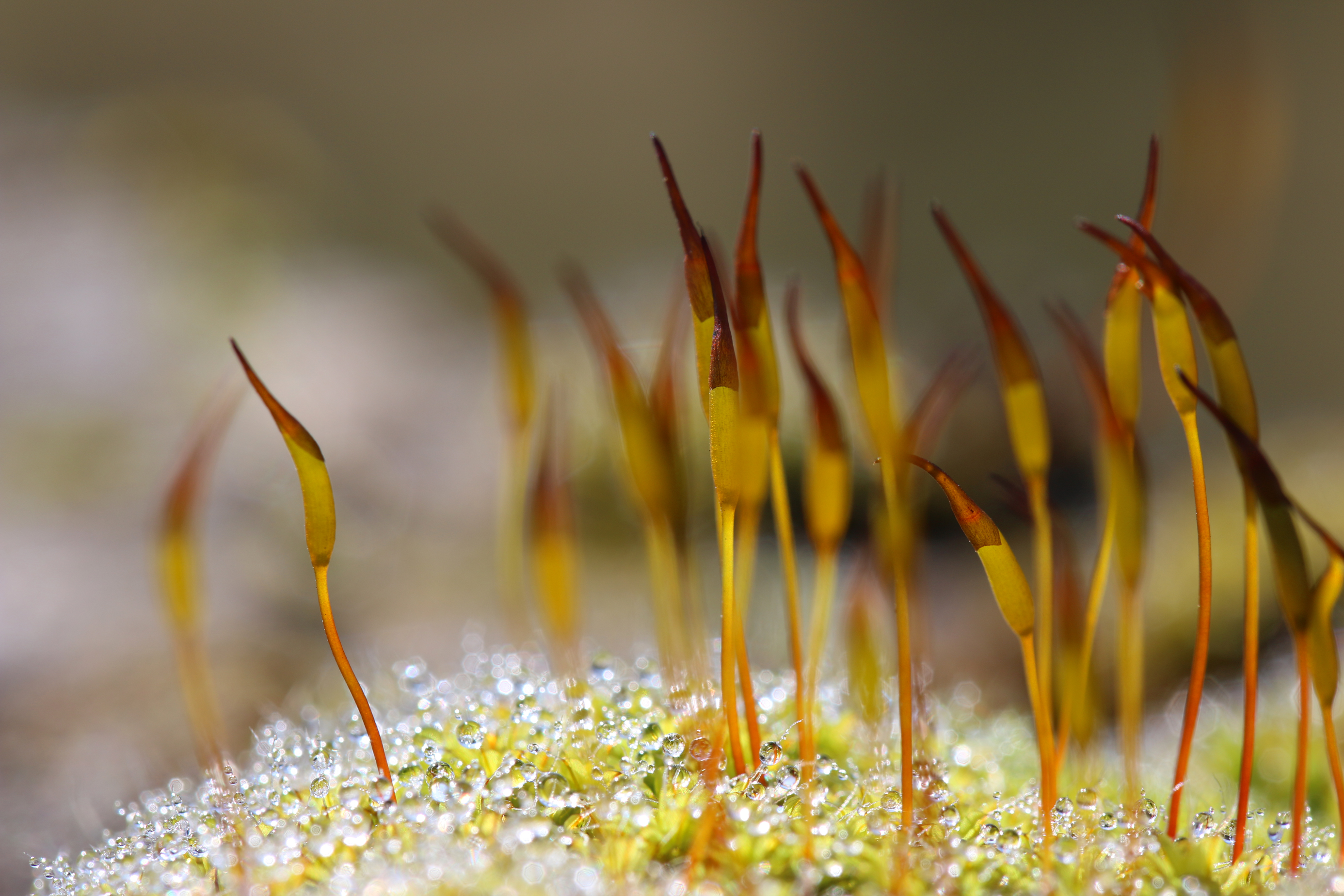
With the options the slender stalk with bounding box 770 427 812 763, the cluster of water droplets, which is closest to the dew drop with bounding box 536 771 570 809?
the cluster of water droplets

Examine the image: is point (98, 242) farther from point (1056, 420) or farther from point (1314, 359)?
point (1314, 359)

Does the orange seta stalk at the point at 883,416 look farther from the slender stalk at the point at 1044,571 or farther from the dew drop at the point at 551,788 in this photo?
the dew drop at the point at 551,788

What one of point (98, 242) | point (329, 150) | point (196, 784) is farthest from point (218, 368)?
point (329, 150)

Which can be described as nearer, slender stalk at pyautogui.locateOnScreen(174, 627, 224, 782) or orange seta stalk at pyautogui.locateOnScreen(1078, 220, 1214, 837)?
orange seta stalk at pyautogui.locateOnScreen(1078, 220, 1214, 837)

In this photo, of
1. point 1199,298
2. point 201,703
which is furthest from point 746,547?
point 201,703

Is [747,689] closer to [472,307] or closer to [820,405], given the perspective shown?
[820,405]

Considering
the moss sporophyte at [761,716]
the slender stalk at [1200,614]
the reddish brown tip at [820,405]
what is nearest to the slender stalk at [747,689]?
the moss sporophyte at [761,716]

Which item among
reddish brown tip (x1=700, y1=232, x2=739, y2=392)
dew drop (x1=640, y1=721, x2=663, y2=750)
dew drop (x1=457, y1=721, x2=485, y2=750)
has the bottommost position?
dew drop (x1=640, y1=721, x2=663, y2=750)

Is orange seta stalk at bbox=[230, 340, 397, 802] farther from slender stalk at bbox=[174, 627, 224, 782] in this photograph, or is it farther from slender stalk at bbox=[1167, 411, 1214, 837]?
slender stalk at bbox=[1167, 411, 1214, 837]
